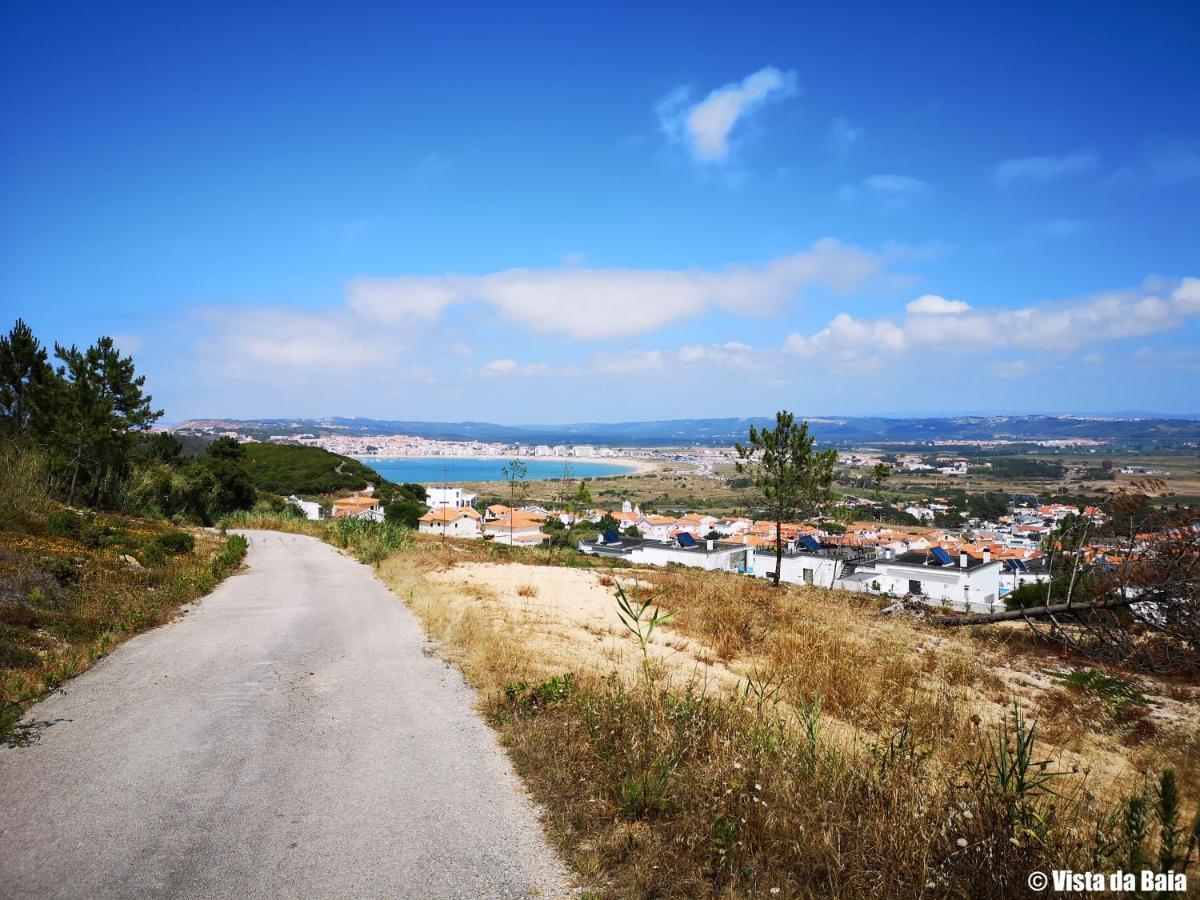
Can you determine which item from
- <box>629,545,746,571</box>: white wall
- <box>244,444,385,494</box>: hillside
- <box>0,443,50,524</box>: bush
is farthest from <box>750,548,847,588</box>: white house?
<box>244,444,385,494</box>: hillside

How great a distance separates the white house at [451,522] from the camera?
215 ft

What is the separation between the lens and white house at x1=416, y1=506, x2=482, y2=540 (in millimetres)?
65500

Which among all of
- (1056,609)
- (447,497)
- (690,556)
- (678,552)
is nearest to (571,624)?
(1056,609)

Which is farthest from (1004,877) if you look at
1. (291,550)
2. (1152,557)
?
(291,550)

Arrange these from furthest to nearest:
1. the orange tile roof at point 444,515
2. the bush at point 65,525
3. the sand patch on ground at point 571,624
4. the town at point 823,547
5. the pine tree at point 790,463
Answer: the orange tile roof at point 444,515 → the town at point 823,547 → the pine tree at point 790,463 → the bush at point 65,525 → the sand patch on ground at point 571,624

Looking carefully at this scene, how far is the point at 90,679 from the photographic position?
23.5ft

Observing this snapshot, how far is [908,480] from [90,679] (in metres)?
143

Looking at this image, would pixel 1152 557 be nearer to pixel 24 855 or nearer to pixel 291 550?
pixel 24 855

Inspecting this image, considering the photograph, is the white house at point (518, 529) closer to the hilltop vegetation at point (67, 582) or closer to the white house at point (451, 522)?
the white house at point (451, 522)

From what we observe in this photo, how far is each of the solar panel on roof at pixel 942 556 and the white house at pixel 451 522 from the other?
140ft

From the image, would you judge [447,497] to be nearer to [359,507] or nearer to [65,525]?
[359,507]

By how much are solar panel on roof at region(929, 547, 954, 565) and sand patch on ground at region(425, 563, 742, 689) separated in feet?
107

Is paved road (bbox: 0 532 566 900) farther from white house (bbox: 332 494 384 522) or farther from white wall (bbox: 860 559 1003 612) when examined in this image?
white house (bbox: 332 494 384 522)

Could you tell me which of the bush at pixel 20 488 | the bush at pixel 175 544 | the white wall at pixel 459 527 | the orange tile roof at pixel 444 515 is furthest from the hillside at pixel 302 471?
the bush at pixel 175 544
